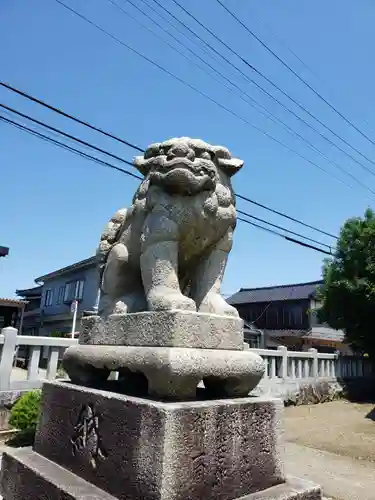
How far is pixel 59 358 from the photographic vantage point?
294 inches

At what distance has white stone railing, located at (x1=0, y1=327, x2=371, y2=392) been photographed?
4.86m

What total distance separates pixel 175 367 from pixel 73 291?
54.5ft

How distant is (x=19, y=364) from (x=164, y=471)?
1230 centimetres

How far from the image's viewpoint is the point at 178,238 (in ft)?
7.46

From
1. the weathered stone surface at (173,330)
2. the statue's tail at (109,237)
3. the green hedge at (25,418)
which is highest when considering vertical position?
the statue's tail at (109,237)

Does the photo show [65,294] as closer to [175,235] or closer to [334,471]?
[334,471]

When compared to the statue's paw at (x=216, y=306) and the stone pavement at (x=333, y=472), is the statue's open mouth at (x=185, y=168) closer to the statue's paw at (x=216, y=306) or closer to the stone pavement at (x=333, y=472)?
the statue's paw at (x=216, y=306)

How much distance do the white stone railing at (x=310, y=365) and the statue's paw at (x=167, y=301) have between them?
620 centimetres

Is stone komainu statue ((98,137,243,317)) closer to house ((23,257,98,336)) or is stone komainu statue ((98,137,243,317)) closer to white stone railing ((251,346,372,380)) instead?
white stone railing ((251,346,372,380))

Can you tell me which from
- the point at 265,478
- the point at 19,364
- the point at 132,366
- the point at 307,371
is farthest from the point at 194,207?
the point at 19,364

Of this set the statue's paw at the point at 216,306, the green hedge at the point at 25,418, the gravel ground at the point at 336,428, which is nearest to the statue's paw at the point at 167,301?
the statue's paw at the point at 216,306

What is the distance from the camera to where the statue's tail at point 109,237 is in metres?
2.69

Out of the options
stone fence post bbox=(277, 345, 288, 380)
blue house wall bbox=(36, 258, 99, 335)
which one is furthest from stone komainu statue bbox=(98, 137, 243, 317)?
blue house wall bbox=(36, 258, 99, 335)

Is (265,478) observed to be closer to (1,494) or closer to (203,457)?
(203,457)
